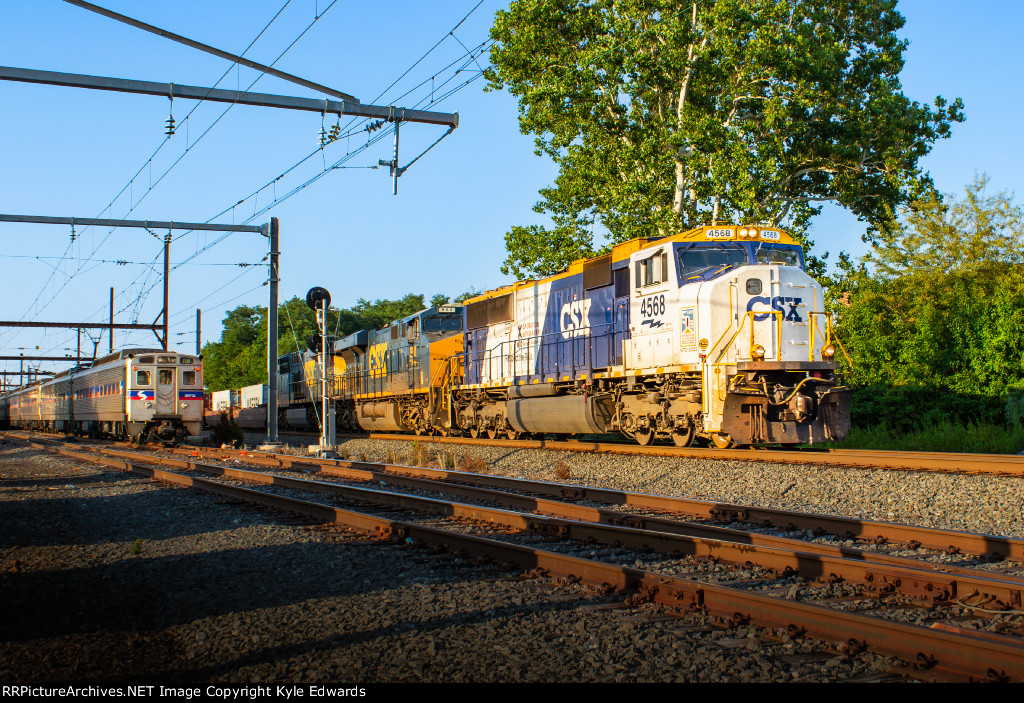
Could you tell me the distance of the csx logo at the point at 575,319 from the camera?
52.5 ft

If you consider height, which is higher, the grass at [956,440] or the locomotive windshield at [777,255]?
the locomotive windshield at [777,255]

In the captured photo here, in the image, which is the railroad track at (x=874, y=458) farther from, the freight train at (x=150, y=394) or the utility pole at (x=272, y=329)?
the freight train at (x=150, y=394)

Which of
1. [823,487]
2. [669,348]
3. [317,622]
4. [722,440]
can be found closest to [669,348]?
[669,348]

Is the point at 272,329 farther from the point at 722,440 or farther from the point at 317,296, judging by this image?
the point at 722,440

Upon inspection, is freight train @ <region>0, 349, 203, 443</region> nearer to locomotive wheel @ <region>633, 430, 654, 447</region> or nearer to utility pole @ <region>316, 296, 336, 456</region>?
utility pole @ <region>316, 296, 336, 456</region>

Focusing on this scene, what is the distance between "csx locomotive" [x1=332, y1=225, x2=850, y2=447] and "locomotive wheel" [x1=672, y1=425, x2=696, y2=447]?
0.02 m

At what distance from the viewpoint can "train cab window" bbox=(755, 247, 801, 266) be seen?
1319cm

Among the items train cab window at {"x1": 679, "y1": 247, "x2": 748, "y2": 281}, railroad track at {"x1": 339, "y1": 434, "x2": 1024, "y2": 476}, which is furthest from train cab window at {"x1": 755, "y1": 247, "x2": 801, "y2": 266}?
railroad track at {"x1": 339, "y1": 434, "x2": 1024, "y2": 476}

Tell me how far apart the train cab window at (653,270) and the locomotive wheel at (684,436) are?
8.49ft

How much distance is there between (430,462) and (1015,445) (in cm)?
1093

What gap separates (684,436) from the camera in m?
13.7

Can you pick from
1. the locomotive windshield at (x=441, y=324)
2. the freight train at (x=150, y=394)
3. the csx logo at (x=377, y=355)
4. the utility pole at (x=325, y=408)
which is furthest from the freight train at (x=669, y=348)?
the freight train at (x=150, y=394)

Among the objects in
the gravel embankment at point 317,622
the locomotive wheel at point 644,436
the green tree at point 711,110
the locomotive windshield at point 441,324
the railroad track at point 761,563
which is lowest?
the gravel embankment at point 317,622

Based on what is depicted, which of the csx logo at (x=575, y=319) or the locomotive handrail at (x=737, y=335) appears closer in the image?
the locomotive handrail at (x=737, y=335)
